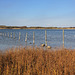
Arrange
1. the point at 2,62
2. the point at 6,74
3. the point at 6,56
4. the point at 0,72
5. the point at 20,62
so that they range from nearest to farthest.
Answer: the point at 6,74
the point at 0,72
the point at 20,62
the point at 2,62
the point at 6,56

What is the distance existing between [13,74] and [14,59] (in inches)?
81.8

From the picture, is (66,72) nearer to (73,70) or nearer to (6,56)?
(73,70)

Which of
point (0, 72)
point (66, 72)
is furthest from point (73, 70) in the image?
point (0, 72)

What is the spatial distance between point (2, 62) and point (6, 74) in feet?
6.42

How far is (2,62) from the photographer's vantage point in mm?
7328

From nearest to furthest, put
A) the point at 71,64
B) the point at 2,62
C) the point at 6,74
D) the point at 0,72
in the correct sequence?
1. the point at 6,74
2. the point at 0,72
3. the point at 71,64
4. the point at 2,62

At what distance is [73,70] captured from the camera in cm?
582

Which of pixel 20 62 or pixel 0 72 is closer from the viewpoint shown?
pixel 0 72

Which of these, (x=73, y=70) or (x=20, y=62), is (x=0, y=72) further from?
(x=73, y=70)

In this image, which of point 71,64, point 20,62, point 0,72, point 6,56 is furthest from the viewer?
point 6,56

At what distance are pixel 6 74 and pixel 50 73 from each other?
183cm

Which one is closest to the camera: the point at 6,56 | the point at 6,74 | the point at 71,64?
the point at 6,74

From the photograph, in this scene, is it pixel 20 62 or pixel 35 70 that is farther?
pixel 20 62

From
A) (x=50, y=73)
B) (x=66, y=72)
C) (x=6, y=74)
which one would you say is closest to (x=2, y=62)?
(x=6, y=74)
